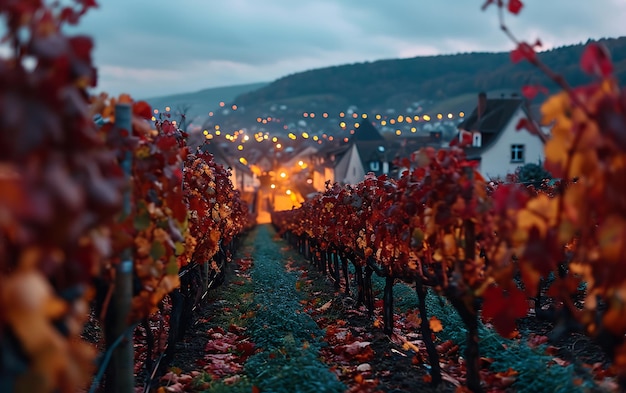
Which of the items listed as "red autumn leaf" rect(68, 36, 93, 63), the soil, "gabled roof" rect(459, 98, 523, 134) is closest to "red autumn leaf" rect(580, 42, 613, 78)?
the soil

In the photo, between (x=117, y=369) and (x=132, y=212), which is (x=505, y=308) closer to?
(x=132, y=212)

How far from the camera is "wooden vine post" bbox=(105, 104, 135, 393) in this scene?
159 inches

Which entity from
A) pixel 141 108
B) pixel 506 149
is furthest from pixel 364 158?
pixel 141 108

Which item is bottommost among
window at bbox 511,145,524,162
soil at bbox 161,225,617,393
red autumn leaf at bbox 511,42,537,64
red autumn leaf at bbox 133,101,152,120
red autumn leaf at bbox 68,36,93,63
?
soil at bbox 161,225,617,393

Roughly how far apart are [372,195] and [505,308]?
6.62 metres

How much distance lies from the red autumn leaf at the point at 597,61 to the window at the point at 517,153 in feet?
138

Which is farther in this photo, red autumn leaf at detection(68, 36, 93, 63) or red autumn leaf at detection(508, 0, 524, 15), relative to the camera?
red autumn leaf at detection(508, 0, 524, 15)

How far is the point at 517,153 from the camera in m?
42.8

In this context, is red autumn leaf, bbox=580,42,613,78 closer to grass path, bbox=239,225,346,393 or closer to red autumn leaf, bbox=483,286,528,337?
red autumn leaf, bbox=483,286,528,337

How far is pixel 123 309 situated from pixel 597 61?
3.42m

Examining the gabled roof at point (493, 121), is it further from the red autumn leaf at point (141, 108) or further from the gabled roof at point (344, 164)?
the red autumn leaf at point (141, 108)

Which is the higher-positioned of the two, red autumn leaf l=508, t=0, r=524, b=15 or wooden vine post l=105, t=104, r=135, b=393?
red autumn leaf l=508, t=0, r=524, b=15

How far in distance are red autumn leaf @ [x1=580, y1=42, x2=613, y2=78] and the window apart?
1656 inches

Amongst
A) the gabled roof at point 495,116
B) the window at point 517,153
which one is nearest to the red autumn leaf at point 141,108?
the gabled roof at point 495,116
